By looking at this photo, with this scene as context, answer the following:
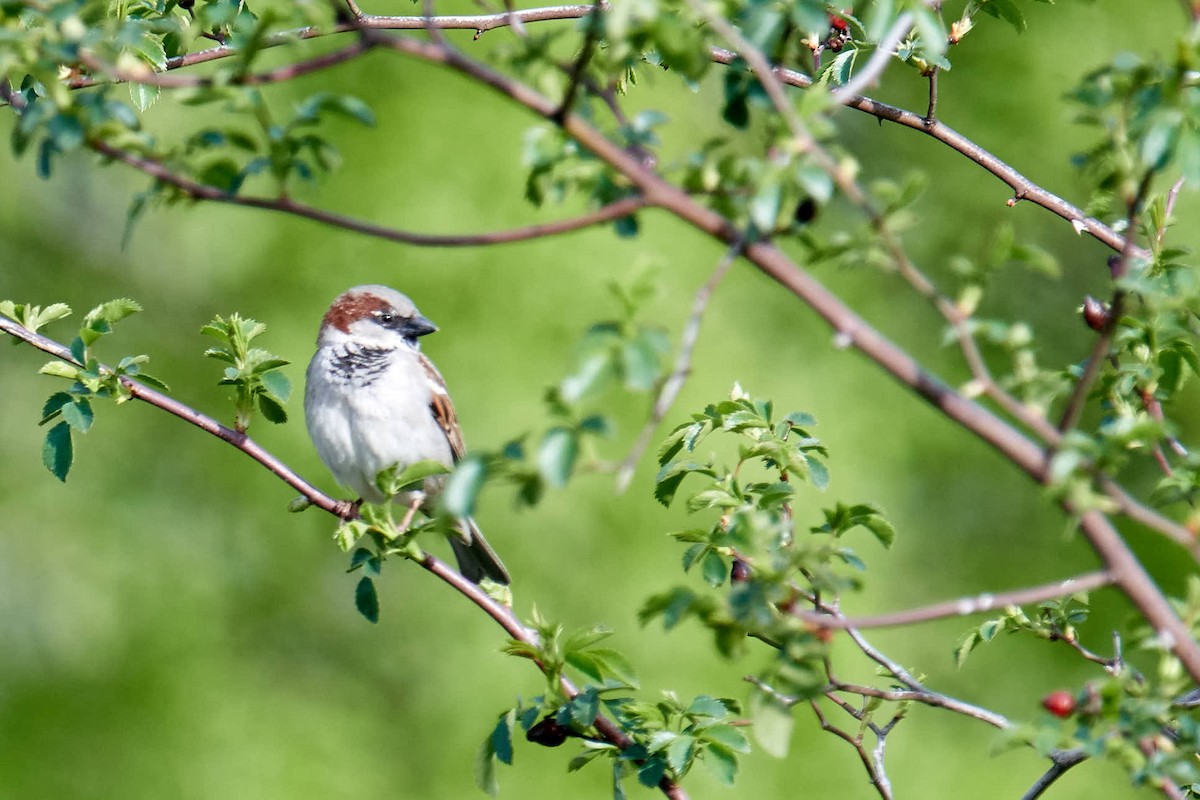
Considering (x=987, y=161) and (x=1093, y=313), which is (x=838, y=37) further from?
(x=1093, y=313)

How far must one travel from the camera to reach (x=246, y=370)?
7.72ft

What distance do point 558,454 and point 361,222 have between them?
278mm

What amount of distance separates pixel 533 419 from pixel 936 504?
3624 millimetres

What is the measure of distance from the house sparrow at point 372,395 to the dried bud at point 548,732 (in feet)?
5.45

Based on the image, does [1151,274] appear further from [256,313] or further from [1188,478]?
[256,313]

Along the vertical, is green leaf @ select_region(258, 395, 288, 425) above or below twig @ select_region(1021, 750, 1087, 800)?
below

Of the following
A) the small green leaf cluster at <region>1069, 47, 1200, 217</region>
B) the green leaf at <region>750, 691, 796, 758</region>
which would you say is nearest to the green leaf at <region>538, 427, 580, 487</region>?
the green leaf at <region>750, 691, 796, 758</region>

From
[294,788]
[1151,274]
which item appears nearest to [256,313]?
[294,788]

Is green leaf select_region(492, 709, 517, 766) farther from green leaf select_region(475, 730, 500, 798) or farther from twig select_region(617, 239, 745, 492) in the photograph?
twig select_region(617, 239, 745, 492)

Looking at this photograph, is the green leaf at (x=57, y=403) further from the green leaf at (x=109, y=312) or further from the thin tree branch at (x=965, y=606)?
the thin tree branch at (x=965, y=606)

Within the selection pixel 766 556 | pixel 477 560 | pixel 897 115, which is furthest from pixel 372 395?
pixel 766 556

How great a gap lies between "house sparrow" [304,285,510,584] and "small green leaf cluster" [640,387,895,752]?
164cm

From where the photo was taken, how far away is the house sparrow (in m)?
3.77

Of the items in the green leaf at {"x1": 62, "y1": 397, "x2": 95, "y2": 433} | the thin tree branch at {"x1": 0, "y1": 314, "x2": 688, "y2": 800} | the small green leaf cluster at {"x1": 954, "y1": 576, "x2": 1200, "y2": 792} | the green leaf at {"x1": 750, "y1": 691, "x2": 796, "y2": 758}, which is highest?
the small green leaf cluster at {"x1": 954, "y1": 576, "x2": 1200, "y2": 792}
